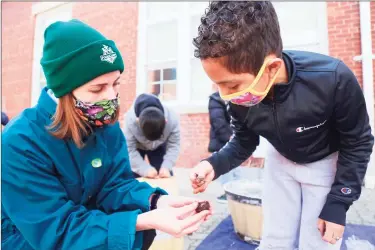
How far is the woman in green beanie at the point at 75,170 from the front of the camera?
109 centimetres

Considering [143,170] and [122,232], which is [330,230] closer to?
[122,232]

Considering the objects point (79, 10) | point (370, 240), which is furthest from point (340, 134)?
point (79, 10)

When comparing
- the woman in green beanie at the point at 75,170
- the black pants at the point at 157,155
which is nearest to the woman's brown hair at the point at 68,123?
the woman in green beanie at the point at 75,170

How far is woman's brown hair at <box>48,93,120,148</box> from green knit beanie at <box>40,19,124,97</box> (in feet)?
0.14

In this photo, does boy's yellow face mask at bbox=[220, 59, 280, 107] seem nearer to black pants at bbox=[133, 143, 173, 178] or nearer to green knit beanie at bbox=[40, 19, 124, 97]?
green knit beanie at bbox=[40, 19, 124, 97]

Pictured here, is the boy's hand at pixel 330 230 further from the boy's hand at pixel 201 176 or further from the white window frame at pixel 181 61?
the white window frame at pixel 181 61

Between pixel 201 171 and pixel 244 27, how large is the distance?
711 mm

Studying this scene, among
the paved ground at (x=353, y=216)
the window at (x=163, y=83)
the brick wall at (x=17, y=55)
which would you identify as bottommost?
the paved ground at (x=353, y=216)

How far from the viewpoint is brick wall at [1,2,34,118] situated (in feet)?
29.0

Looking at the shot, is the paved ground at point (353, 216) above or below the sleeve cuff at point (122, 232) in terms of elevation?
below

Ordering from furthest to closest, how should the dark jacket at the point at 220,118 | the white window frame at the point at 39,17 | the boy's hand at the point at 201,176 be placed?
1. the white window frame at the point at 39,17
2. the dark jacket at the point at 220,118
3. the boy's hand at the point at 201,176

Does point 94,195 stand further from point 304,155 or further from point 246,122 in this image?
point 304,155

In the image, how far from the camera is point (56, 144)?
1201 mm

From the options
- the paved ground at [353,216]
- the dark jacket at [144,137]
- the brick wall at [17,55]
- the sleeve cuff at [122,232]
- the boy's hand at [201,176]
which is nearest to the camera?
A: the sleeve cuff at [122,232]
